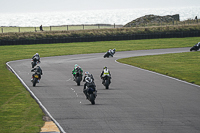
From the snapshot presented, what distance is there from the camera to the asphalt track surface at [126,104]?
13.7 m

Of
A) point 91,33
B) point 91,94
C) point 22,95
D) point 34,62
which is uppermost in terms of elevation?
point 91,33

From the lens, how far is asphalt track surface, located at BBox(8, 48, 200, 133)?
44.9 feet

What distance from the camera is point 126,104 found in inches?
697

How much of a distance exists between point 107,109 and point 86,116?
155 cm

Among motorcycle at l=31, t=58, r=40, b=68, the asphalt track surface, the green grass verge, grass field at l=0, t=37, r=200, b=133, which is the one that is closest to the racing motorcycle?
the green grass verge

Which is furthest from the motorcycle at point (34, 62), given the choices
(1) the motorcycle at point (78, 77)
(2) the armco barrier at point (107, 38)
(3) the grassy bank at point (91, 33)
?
(3) the grassy bank at point (91, 33)

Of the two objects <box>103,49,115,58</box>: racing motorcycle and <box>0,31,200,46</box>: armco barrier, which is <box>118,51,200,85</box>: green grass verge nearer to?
<box>103,49,115,58</box>: racing motorcycle

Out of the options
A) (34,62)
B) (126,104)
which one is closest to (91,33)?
(34,62)

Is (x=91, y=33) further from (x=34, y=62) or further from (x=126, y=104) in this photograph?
(x=126, y=104)

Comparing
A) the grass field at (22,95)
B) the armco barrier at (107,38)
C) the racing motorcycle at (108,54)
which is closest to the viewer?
the grass field at (22,95)

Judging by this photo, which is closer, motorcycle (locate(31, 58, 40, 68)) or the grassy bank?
motorcycle (locate(31, 58, 40, 68))

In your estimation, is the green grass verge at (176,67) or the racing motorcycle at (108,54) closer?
the green grass verge at (176,67)

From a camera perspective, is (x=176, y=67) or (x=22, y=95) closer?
(x=22, y=95)

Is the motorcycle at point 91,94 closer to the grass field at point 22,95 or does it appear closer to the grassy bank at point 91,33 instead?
the grass field at point 22,95
